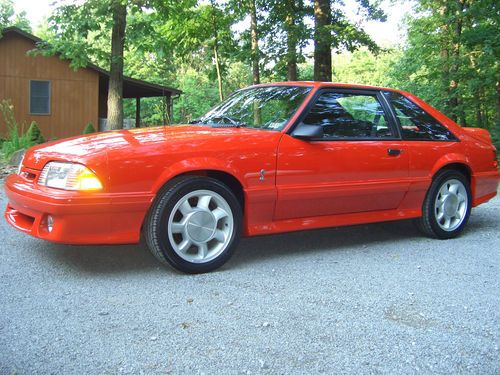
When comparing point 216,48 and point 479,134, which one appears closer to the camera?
point 479,134

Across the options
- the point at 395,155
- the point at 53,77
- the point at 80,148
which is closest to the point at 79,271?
the point at 80,148

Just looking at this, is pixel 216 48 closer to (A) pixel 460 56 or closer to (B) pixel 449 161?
(A) pixel 460 56

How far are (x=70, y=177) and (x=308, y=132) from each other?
A: 185cm

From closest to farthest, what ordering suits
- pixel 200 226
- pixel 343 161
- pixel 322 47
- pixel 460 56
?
pixel 200 226
pixel 343 161
pixel 322 47
pixel 460 56

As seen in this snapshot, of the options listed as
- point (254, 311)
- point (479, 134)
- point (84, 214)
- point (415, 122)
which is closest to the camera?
point (254, 311)

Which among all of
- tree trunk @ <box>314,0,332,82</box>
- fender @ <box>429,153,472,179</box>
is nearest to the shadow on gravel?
fender @ <box>429,153,472,179</box>

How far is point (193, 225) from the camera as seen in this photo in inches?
146

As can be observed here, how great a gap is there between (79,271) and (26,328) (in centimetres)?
103

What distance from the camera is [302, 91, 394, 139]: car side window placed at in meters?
4.41

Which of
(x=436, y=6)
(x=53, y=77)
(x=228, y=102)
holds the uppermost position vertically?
(x=436, y=6)

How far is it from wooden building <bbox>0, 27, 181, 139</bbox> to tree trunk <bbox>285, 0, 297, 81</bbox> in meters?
6.77

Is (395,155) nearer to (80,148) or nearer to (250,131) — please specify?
(250,131)

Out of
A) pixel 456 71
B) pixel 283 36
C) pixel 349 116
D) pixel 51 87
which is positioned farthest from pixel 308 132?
pixel 51 87

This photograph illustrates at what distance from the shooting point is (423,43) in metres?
21.4
